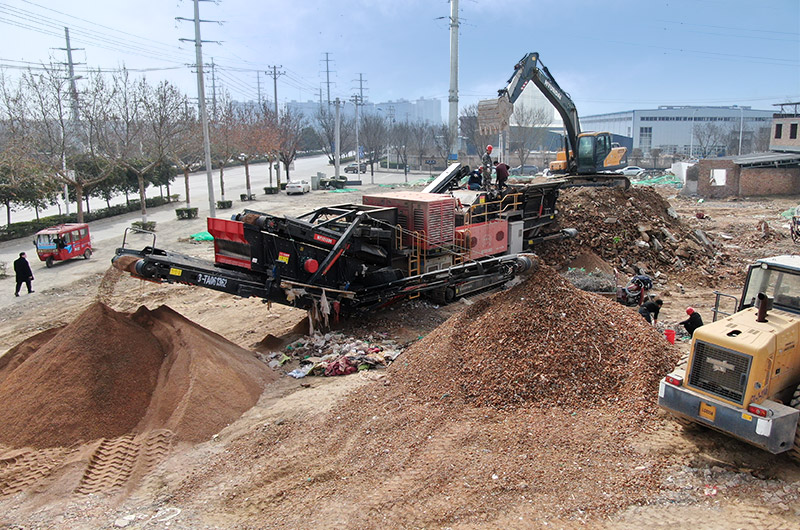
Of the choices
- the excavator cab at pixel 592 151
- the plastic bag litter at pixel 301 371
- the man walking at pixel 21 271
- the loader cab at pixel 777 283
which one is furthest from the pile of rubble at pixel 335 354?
the excavator cab at pixel 592 151

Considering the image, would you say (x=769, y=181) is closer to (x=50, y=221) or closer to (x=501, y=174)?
(x=501, y=174)

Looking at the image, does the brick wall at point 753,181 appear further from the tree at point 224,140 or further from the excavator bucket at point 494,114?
the tree at point 224,140

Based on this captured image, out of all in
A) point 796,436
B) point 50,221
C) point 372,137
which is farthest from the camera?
point 372,137

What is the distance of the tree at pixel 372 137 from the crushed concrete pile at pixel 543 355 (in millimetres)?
50535

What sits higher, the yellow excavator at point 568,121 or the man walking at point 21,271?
the yellow excavator at point 568,121

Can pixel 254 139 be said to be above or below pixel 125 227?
above

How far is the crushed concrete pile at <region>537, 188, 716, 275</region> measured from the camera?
16891mm

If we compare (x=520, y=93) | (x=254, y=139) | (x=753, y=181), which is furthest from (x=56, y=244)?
(x=753, y=181)

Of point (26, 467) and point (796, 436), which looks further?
point (26, 467)

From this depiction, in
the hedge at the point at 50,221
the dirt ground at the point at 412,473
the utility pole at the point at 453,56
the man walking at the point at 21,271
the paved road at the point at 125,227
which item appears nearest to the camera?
the dirt ground at the point at 412,473

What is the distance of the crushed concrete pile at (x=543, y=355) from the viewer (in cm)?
781

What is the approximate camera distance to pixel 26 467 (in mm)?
6863

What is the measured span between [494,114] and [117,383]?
12883 millimetres

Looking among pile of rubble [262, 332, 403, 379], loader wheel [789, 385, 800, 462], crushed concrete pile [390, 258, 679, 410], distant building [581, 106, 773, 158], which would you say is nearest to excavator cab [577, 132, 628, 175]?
crushed concrete pile [390, 258, 679, 410]
